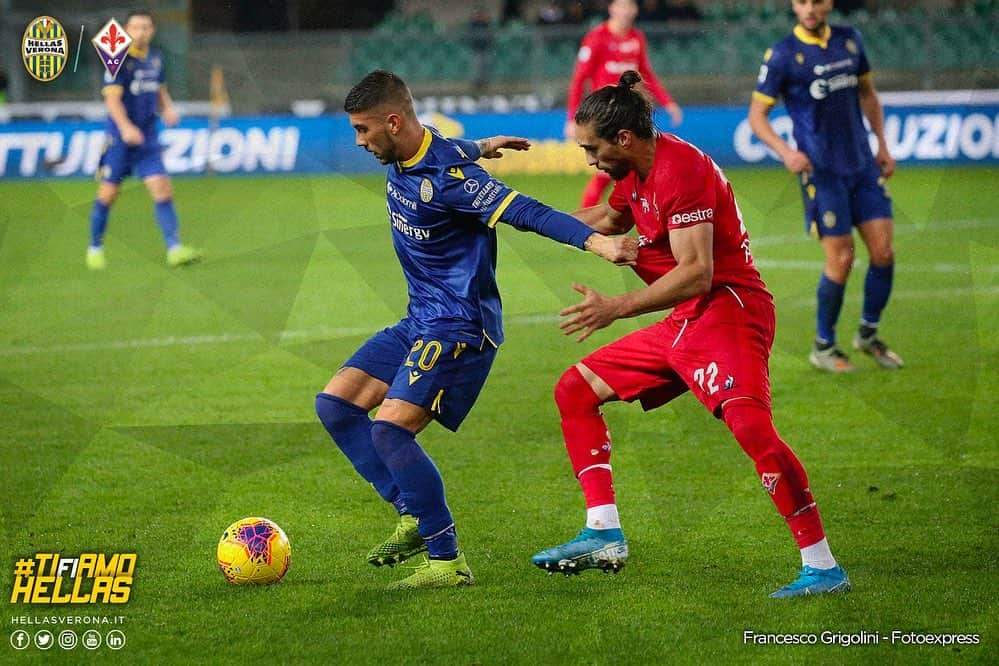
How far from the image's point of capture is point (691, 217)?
15.4ft

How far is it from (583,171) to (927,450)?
14.7m

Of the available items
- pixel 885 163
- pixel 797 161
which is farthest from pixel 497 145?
pixel 885 163

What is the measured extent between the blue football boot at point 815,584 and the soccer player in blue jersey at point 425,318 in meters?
1.18

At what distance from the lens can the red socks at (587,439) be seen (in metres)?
5.15

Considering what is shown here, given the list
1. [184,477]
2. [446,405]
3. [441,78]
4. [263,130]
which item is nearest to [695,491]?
[446,405]

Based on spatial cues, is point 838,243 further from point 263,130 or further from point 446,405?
point 263,130

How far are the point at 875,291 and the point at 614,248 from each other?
16.3 ft

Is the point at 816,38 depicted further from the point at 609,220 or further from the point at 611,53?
the point at 611,53

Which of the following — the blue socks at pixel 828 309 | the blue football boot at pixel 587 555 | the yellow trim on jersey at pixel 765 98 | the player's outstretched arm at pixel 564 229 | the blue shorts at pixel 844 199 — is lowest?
the blue football boot at pixel 587 555

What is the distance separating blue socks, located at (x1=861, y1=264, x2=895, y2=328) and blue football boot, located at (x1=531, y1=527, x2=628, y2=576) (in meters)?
4.50

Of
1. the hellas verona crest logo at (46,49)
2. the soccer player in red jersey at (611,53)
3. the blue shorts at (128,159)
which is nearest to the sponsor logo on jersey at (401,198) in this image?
the hellas verona crest logo at (46,49)

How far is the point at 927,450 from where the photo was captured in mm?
6934

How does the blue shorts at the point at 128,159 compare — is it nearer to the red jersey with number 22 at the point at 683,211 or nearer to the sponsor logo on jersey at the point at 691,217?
the red jersey with number 22 at the point at 683,211

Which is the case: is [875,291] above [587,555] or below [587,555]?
above
